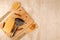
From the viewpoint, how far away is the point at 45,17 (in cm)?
157

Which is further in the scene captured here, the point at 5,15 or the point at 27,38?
the point at 5,15

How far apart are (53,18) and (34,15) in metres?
0.22

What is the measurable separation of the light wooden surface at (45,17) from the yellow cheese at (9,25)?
0.20 metres

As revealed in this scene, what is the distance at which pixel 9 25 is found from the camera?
162 centimetres

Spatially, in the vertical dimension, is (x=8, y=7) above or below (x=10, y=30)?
above

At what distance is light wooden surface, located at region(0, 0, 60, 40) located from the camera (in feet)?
4.96

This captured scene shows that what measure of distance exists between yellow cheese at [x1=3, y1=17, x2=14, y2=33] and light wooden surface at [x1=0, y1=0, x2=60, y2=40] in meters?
0.20

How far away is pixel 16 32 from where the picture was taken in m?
1.58

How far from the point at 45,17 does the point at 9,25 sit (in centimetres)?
43

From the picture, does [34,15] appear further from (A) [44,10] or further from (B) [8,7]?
(B) [8,7]

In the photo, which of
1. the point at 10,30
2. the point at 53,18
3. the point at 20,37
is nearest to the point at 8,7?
the point at 10,30

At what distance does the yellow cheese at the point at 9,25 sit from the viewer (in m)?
1.61

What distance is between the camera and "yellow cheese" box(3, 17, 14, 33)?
1606 millimetres

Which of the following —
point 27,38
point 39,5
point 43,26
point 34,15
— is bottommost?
point 27,38
